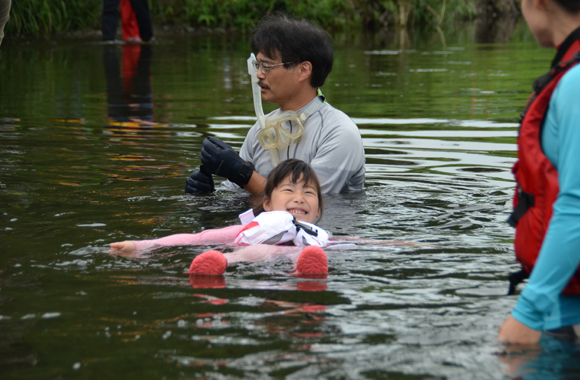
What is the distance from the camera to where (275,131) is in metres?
5.16

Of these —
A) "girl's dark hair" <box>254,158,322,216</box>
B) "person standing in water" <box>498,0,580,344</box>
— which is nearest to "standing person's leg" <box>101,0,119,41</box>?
"girl's dark hair" <box>254,158,322,216</box>

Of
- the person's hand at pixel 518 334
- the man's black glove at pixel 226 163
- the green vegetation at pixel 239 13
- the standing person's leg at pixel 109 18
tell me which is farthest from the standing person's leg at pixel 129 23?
the person's hand at pixel 518 334

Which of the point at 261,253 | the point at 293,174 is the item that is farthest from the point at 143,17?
the point at 261,253

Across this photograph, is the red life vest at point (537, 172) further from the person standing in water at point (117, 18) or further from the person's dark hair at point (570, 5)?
Answer: the person standing in water at point (117, 18)

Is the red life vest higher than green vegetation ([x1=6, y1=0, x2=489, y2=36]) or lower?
higher

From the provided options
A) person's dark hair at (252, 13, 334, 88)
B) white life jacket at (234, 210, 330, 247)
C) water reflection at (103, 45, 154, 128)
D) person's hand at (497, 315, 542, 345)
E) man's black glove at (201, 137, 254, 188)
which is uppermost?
person's dark hair at (252, 13, 334, 88)

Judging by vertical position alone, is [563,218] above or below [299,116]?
above

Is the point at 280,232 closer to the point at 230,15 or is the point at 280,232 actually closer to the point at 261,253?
the point at 261,253

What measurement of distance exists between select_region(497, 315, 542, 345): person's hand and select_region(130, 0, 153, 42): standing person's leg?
17.0m

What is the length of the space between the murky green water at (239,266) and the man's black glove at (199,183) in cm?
11

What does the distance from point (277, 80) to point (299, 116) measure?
28 cm

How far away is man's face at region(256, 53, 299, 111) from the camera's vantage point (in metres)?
5.07

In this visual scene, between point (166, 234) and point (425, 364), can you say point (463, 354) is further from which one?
point (166, 234)

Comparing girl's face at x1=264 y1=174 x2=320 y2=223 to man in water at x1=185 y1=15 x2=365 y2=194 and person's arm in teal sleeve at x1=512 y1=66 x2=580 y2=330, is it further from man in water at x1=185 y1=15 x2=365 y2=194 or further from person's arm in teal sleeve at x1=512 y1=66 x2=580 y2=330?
person's arm in teal sleeve at x1=512 y1=66 x2=580 y2=330
